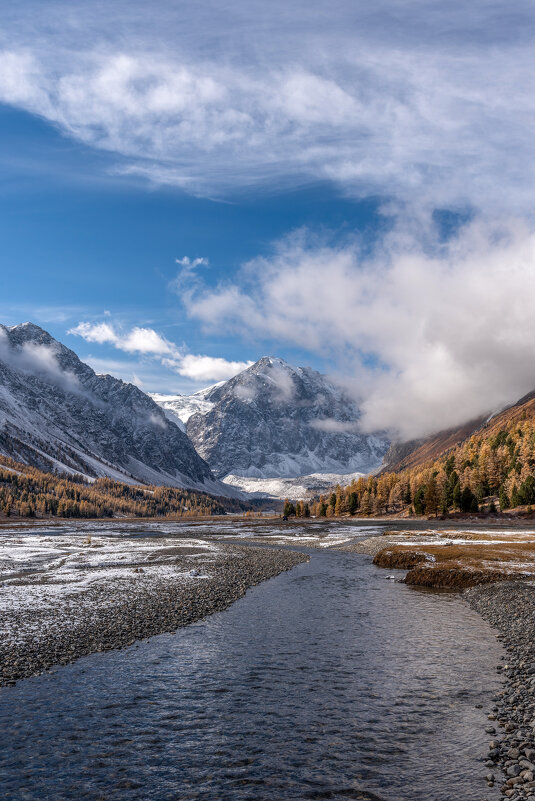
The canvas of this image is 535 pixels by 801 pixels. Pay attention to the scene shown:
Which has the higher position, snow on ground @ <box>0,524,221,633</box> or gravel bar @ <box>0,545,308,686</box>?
gravel bar @ <box>0,545,308,686</box>

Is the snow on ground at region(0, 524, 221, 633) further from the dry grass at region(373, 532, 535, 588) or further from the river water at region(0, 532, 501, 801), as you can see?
the dry grass at region(373, 532, 535, 588)

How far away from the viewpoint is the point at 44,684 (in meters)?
22.7

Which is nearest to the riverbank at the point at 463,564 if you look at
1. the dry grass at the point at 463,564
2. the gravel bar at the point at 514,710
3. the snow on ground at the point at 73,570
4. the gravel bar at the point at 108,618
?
the dry grass at the point at 463,564

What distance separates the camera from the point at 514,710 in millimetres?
19188

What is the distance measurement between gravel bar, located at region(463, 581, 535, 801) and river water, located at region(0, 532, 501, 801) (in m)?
0.52

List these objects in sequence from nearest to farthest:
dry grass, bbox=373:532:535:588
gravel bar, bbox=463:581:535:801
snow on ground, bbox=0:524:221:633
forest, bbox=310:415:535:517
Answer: gravel bar, bbox=463:581:535:801 → snow on ground, bbox=0:524:221:633 → dry grass, bbox=373:532:535:588 → forest, bbox=310:415:535:517

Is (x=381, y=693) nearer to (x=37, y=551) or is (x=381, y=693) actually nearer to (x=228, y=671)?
(x=228, y=671)

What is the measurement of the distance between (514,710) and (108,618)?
26.1 metres

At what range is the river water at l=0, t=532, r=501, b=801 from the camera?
48.8ft

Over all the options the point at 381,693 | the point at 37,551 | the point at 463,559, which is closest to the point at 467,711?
the point at 381,693

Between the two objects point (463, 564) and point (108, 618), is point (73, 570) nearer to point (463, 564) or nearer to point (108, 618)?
point (108, 618)

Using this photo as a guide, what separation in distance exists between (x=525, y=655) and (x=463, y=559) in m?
34.5

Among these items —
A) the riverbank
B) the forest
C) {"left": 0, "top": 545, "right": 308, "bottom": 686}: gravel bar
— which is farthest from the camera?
the forest

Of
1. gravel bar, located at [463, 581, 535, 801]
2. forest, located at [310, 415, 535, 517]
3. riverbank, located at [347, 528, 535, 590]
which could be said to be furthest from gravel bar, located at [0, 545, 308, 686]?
forest, located at [310, 415, 535, 517]
